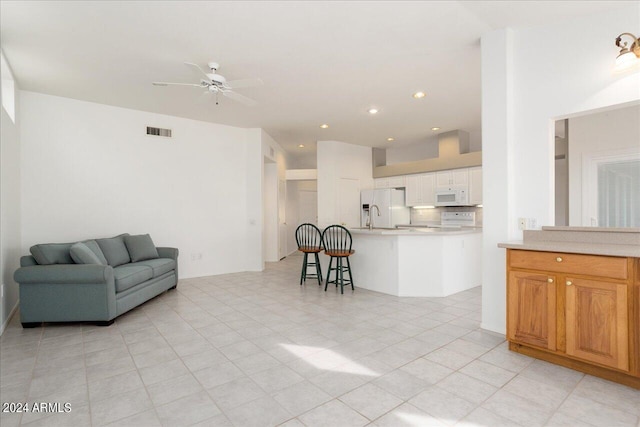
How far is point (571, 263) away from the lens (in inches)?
90.2

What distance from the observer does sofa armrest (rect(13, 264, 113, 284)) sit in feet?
10.6

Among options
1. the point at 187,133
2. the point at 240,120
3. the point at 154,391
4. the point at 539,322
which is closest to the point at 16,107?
the point at 187,133

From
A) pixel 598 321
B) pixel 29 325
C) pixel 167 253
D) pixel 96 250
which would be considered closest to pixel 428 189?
pixel 598 321

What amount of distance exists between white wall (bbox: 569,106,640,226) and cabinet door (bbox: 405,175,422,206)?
314 cm

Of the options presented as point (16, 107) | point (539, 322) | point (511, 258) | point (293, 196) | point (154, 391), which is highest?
point (16, 107)

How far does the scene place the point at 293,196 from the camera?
31.6 feet

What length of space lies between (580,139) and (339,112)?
11.3 feet

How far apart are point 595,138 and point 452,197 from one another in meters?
2.69

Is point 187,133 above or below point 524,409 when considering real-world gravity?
above

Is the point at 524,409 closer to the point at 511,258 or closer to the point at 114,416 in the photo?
the point at 511,258

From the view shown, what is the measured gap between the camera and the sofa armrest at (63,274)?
323cm

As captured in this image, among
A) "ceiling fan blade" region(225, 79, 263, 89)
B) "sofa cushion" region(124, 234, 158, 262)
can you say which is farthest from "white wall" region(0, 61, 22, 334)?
"ceiling fan blade" region(225, 79, 263, 89)

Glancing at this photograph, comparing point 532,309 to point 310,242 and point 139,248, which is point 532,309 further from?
point 139,248

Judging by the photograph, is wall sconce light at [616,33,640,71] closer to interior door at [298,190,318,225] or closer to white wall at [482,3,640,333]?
white wall at [482,3,640,333]
